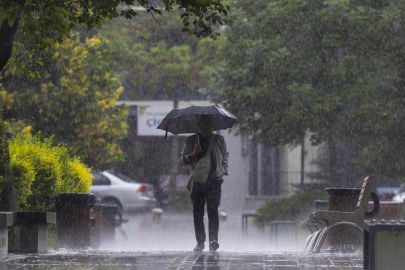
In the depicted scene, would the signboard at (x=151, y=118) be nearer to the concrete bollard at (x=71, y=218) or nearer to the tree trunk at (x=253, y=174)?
the tree trunk at (x=253, y=174)

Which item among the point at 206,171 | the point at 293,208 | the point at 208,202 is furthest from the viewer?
the point at 293,208

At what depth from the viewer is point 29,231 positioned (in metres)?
10.6

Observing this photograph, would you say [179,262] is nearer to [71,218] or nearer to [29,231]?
[29,231]

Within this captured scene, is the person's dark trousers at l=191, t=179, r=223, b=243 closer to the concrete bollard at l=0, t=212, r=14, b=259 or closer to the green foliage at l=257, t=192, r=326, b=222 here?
the concrete bollard at l=0, t=212, r=14, b=259

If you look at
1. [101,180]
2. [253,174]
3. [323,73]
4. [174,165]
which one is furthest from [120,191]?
[253,174]

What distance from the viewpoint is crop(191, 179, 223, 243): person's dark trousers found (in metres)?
11.1

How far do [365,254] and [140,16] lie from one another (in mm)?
33228

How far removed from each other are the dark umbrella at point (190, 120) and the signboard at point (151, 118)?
26139 millimetres

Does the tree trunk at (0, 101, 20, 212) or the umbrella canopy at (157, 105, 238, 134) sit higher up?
the umbrella canopy at (157, 105, 238, 134)

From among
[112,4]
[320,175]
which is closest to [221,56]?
[320,175]

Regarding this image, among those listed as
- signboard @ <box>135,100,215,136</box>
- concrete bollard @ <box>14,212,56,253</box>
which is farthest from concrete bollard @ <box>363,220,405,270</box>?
signboard @ <box>135,100,215,136</box>

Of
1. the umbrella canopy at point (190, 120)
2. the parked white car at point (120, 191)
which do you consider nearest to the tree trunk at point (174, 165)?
the parked white car at point (120, 191)

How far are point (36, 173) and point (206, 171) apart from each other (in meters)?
2.69

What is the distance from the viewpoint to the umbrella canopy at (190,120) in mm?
11703
